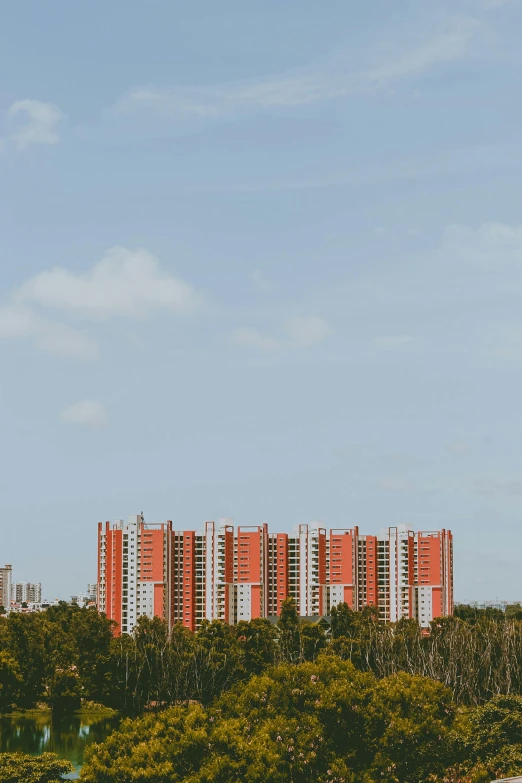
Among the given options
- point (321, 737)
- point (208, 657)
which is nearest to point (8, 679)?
point (208, 657)

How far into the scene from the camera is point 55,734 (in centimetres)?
3647

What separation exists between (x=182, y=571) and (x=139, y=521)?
4.24 metres

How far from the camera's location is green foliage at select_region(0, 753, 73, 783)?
17.6 meters

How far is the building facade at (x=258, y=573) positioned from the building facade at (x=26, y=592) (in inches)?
4018

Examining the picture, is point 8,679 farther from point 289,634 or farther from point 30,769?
point 30,769

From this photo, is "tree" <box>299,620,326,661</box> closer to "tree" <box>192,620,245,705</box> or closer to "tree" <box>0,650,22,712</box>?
"tree" <box>192,620,245,705</box>

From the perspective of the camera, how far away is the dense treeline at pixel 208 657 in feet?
124

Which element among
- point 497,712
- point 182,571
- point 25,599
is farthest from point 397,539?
point 25,599

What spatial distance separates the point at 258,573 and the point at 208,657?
67.8ft

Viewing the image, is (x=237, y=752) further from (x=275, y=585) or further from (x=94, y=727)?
(x=275, y=585)

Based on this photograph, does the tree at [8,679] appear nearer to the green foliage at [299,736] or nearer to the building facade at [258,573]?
the building facade at [258,573]

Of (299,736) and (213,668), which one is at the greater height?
(299,736)

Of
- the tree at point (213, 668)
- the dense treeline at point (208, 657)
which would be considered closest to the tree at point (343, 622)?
the dense treeline at point (208, 657)

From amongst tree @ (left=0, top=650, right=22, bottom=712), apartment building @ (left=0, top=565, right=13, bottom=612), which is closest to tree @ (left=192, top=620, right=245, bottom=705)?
tree @ (left=0, top=650, right=22, bottom=712)
